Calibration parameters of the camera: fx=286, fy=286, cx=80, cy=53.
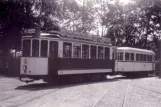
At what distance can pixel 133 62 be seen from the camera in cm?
2691

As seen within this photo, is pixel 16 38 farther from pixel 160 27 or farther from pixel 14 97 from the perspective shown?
pixel 160 27

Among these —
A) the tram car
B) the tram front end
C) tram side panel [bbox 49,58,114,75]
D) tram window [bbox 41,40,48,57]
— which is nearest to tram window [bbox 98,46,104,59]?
tram side panel [bbox 49,58,114,75]

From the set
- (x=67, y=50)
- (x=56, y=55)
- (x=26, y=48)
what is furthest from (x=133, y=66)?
(x=26, y=48)

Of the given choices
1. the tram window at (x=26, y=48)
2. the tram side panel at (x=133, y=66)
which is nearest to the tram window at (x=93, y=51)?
the tram side panel at (x=133, y=66)

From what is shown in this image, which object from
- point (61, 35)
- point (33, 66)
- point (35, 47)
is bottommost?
point (33, 66)

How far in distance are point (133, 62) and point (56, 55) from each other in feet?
40.0

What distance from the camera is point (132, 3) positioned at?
47.5m

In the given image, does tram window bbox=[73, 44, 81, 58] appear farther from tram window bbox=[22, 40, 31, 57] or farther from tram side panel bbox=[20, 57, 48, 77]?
tram window bbox=[22, 40, 31, 57]

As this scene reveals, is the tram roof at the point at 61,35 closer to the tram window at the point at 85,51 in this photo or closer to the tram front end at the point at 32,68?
the tram window at the point at 85,51

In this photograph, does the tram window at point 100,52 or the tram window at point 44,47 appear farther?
the tram window at point 100,52

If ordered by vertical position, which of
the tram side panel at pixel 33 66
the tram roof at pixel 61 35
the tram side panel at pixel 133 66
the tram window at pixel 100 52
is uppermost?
the tram roof at pixel 61 35

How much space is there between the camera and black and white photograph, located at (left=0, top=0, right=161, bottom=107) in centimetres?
1276

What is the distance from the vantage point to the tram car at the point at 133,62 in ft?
82.6

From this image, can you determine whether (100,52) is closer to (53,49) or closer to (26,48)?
(53,49)
